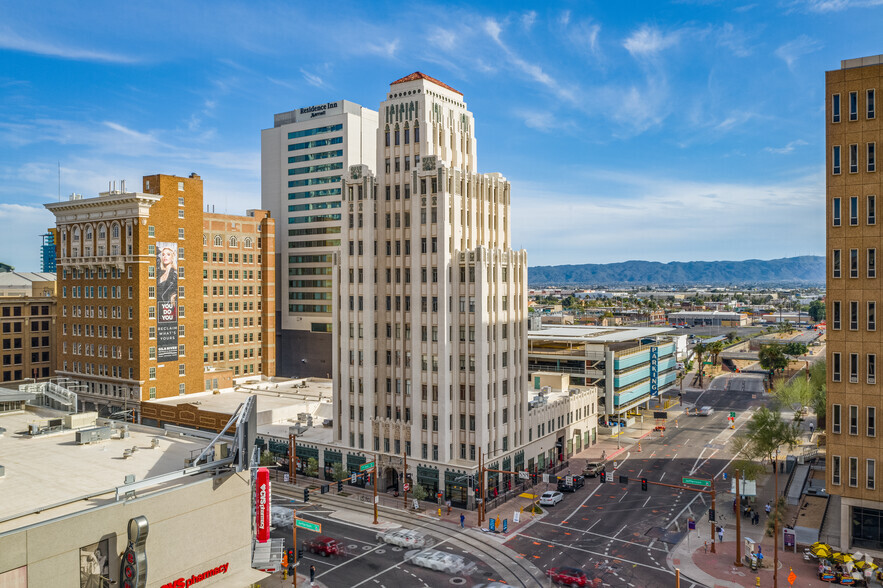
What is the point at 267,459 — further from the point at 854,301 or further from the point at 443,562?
the point at 854,301

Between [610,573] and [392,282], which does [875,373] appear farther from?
[392,282]

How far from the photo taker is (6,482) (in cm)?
3650

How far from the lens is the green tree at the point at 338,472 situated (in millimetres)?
73938

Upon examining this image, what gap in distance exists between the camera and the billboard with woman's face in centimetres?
10556

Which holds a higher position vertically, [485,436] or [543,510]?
[485,436]

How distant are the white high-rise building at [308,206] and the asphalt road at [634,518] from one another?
249 ft

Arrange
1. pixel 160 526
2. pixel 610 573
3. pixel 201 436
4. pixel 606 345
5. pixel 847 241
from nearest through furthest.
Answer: pixel 160 526
pixel 201 436
pixel 610 573
pixel 847 241
pixel 606 345

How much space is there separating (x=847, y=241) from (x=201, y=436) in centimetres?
5850

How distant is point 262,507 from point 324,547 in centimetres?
1338

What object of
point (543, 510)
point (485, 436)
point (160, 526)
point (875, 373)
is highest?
point (875, 373)

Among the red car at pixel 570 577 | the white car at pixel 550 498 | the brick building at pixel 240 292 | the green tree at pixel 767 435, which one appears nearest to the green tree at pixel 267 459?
the white car at pixel 550 498

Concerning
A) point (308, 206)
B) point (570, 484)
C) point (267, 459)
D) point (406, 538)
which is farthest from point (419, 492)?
point (308, 206)

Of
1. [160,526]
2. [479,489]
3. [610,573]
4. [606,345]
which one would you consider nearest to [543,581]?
[610,573]

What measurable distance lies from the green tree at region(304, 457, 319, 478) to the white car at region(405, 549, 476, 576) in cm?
2614
